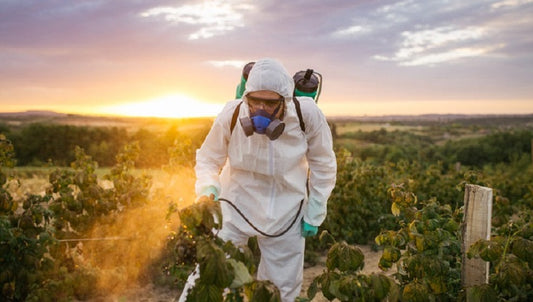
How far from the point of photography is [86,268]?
13.7 feet

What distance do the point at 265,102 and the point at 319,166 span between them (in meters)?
0.60

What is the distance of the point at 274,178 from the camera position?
2.51 meters

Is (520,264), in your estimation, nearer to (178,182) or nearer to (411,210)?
(411,210)

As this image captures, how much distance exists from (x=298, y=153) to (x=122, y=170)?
3.06m

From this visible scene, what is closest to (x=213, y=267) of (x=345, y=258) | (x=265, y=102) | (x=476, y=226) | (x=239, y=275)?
(x=239, y=275)

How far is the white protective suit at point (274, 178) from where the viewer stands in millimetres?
2439

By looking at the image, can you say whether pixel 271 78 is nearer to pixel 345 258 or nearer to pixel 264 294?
pixel 345 258

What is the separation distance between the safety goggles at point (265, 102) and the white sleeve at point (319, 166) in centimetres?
30

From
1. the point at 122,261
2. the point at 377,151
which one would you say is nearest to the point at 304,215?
the point at 122,261

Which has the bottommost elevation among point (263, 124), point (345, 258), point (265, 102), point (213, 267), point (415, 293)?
point (415, 293)

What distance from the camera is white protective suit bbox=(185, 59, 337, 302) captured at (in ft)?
8.00

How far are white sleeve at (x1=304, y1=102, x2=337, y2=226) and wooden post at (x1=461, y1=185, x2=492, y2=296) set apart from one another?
95 cm

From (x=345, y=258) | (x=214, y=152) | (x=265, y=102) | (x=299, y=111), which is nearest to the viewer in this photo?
(x=345, y=258)

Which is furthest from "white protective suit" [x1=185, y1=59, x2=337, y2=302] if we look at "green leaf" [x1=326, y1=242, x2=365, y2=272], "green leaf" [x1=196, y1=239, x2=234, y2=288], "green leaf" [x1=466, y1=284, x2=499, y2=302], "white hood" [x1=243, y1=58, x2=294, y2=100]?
"green leaf" [x1=196, y1=239, x2=234, y2=288]
